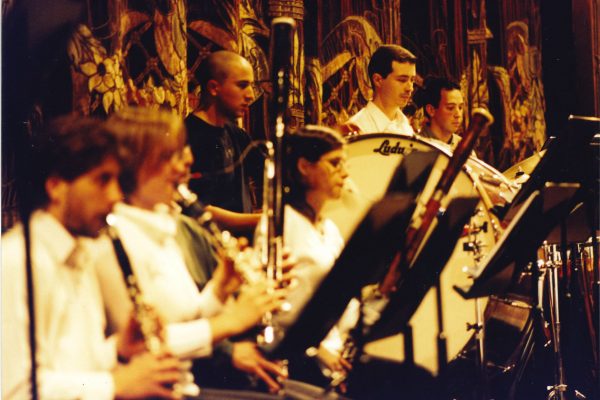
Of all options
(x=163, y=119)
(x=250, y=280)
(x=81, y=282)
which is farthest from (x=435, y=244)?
(x=81, y=282)

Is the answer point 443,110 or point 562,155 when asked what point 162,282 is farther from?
point 443,110

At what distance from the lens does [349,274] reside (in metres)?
2.34

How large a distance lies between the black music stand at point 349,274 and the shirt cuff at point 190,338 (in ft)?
0.66

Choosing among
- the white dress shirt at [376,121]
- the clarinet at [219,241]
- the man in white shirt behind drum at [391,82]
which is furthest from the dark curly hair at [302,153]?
the man in white shirt behind drum at [391,82]

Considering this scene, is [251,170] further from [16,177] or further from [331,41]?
[331,41]

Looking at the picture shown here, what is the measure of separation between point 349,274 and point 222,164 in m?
0.82

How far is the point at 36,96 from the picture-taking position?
246cm

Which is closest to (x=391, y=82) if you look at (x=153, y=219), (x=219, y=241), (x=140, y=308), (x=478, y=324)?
(x=478, y=324)

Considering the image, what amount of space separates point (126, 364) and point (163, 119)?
2.37ft

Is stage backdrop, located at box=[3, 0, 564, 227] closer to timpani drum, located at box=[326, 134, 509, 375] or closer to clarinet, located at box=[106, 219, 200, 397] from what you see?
clarinet, located at box=[106, 219, 200, 397]

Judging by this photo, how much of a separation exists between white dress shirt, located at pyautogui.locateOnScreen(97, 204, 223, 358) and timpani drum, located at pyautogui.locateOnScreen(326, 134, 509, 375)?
62 centimetres

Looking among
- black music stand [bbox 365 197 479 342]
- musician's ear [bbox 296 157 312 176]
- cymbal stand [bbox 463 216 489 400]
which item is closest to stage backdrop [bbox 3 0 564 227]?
musician's ear [bbox 296 157 312 176]

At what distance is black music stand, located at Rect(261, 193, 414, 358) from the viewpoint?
2307mm

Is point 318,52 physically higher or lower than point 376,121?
higher
